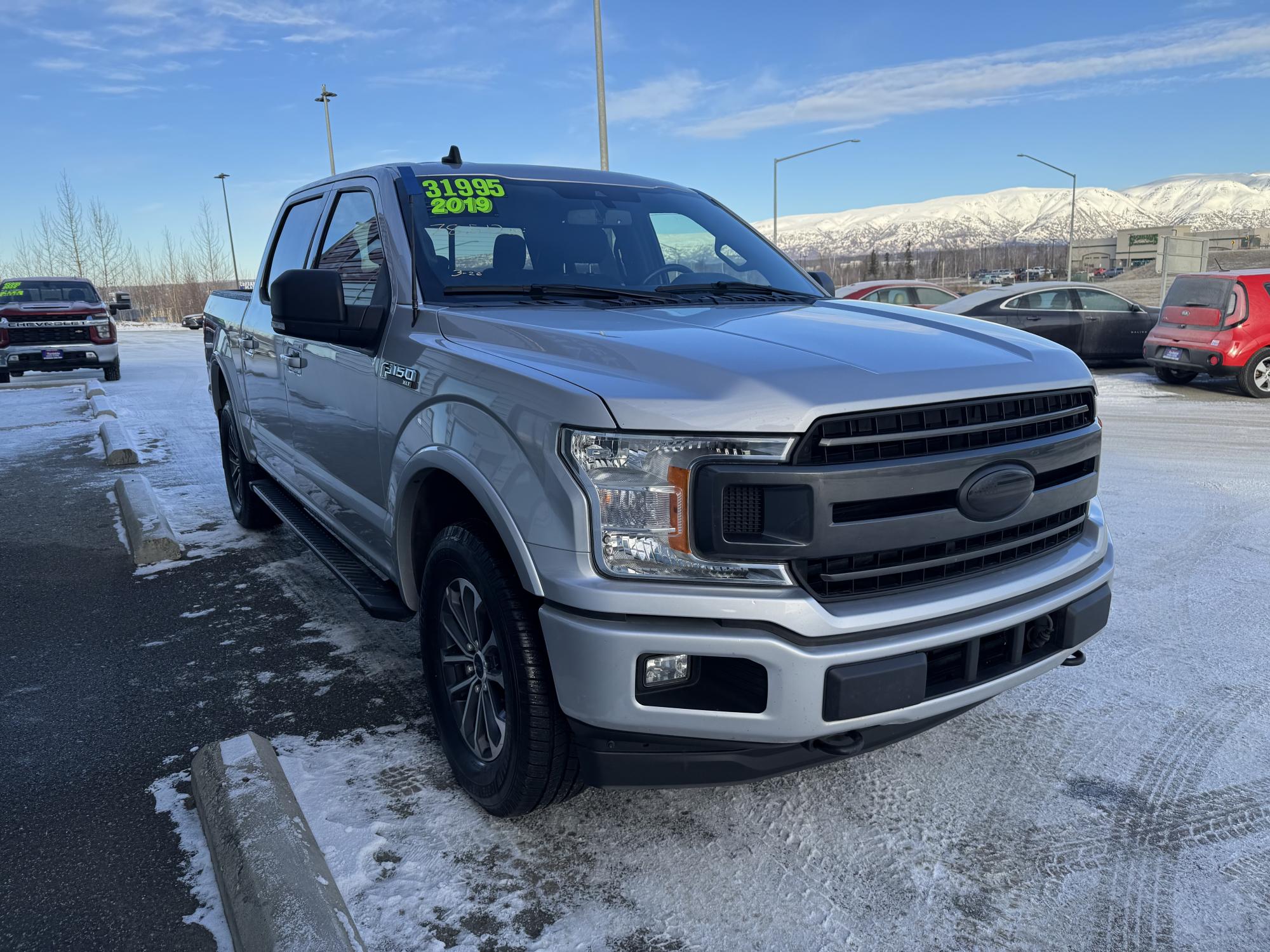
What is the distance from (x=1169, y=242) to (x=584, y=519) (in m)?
22.3

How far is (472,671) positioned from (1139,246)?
302ft

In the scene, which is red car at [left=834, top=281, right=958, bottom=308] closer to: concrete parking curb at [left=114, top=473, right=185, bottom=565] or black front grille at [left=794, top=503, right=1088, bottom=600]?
concrete parking curb at [left=114, top=473, right=185, bottom=565]

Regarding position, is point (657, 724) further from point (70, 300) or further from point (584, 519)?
point (70, 300)

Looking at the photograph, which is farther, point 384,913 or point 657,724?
point 384,913

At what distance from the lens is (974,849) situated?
8.67ft

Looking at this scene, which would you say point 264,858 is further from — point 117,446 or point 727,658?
point 117,446

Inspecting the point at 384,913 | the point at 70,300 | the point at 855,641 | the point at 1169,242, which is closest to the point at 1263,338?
the point at 1169,242

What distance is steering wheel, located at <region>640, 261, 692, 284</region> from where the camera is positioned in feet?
12.0

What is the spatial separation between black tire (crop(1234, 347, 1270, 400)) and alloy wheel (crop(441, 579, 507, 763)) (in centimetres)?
1241

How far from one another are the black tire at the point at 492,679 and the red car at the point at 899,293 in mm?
14644

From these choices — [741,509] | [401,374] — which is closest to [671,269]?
[401,374]

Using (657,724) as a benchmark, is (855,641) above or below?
above

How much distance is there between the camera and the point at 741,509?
2182 mm

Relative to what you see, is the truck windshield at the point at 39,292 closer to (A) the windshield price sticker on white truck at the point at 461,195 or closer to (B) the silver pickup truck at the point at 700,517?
(A) the windshield price sticker on white truck at the point at 461,195
